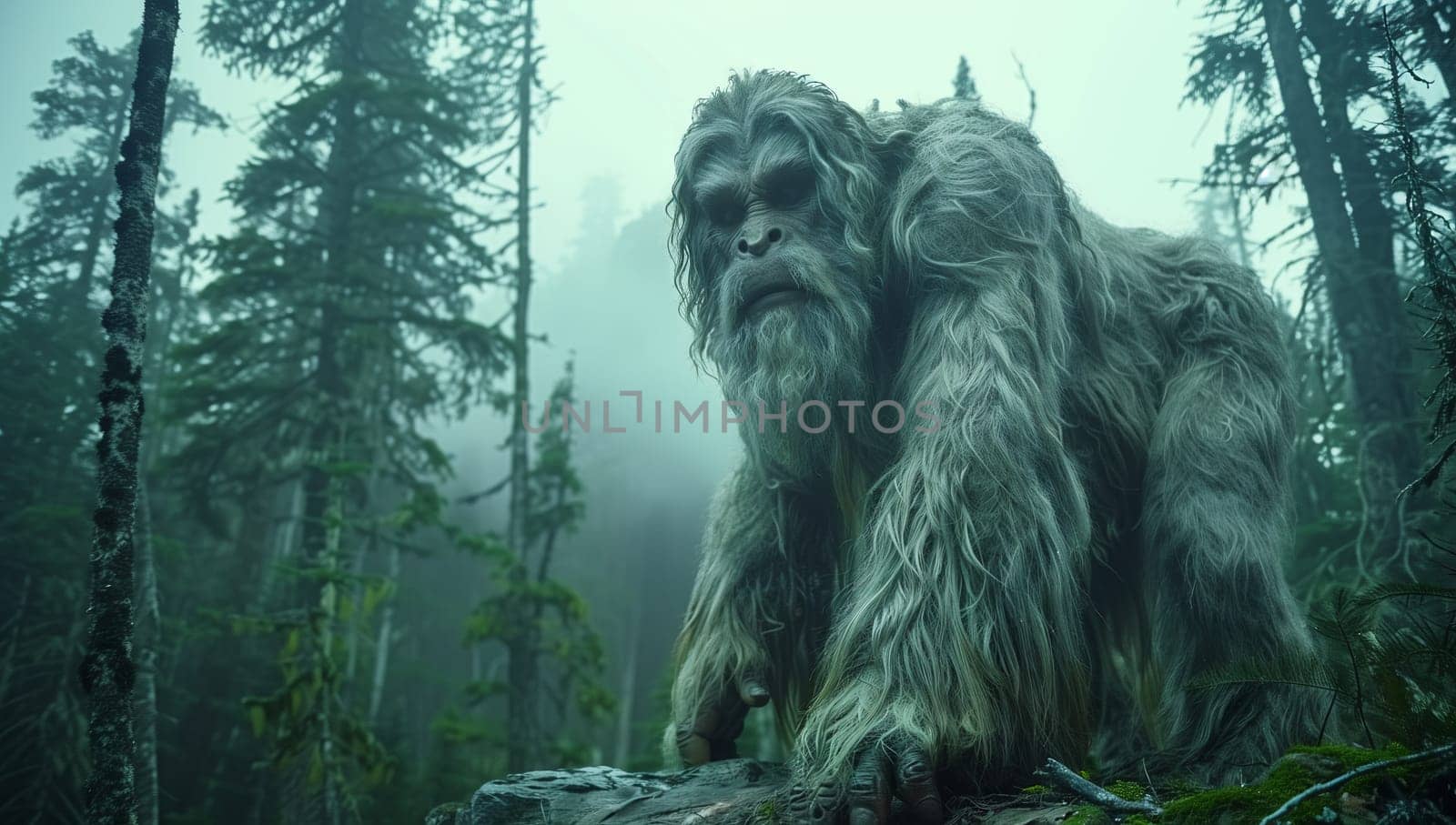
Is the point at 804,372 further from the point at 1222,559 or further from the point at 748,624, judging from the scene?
the point at 1222,559

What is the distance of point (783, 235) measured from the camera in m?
3.45

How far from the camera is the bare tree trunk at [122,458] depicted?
3203 mm

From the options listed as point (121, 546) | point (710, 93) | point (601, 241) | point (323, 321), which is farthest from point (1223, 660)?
point (601, 241)

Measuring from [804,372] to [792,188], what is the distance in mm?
737

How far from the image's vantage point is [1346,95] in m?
5.34

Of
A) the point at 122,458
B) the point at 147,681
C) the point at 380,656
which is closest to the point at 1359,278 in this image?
the point at 122,458

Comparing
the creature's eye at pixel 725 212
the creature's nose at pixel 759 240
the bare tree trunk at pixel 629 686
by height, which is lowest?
the bare tree trunk at pixel 629 686

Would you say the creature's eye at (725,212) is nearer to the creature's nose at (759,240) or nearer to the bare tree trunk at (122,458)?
the creature's nose at (759,240)

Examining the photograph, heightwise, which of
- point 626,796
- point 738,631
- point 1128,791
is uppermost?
→ point 738,631

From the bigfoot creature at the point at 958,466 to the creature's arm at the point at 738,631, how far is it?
0.01 meters

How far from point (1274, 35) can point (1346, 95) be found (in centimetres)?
60

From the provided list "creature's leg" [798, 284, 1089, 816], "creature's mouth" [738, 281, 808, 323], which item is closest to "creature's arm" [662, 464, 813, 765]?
"creature's leg" [798, 284, 1089, 816]

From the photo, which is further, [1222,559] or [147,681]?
[147,681]

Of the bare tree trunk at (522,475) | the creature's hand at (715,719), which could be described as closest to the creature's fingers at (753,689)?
the creature's hand at (715,719)
